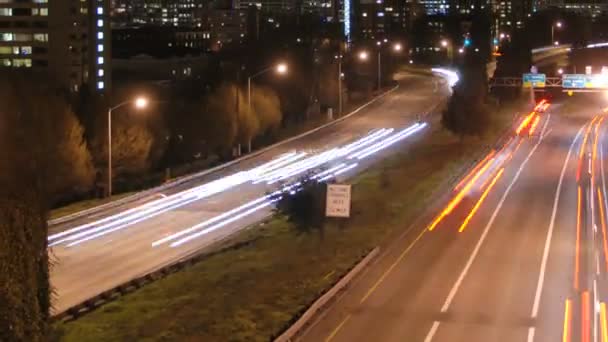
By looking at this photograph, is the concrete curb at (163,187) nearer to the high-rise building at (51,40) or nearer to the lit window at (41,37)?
the high-rise building at (51,40)

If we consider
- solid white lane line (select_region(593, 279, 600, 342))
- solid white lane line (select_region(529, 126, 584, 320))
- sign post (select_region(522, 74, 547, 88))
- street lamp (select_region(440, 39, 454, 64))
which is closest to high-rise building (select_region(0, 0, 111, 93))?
street lamp (select_region(440, 39, 454, 64))

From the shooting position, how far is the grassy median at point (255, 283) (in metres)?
20.2

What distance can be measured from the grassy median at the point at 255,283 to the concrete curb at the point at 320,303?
34cm

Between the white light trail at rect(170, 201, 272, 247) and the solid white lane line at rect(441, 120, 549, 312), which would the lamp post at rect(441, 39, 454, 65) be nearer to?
the solid white lane line at rect(441, 120, 549, 312)

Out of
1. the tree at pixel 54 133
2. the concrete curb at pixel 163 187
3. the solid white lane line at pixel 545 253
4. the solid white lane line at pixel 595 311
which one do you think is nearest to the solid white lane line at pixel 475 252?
the solid white lane line at pixel 545 253

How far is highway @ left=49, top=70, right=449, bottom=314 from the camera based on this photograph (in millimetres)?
28719

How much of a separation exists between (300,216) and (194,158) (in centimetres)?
2959

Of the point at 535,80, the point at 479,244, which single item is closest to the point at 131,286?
the point at 479,244

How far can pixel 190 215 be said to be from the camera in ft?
125

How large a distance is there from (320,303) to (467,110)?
4209cm

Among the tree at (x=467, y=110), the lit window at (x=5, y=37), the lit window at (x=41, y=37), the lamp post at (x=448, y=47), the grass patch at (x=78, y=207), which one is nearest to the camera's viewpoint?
the grass patch at (x=78, y=207)

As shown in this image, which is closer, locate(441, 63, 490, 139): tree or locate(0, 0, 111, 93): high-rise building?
locate(441, 63, 490, 139): tree

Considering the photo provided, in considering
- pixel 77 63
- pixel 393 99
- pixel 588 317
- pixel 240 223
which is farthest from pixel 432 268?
pixel 77 63

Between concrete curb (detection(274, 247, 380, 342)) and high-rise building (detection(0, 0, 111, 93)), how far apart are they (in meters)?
97.3
